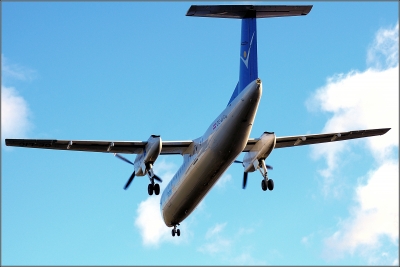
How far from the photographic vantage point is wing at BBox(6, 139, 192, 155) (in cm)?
2659

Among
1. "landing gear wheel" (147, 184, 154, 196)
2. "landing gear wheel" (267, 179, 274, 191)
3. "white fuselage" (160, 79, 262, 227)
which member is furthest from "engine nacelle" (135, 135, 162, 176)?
"landing gear wheel" (267, 179, 274, 191)

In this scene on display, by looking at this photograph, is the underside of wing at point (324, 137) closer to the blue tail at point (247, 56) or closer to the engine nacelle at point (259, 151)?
the engine nacelle at point (259, 151)

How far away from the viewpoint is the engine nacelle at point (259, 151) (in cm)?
2877

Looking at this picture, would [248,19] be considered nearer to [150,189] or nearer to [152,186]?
[152,186]

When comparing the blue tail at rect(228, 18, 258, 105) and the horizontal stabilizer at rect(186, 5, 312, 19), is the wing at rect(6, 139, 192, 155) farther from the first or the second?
the horizontal stabilizer at rect(186, 5, 312, 19)

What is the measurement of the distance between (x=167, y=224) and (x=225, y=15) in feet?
37.4

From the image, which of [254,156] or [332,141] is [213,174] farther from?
[332,141]

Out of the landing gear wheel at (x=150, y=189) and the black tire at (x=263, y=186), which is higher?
the black tire at (x=263, y=186)

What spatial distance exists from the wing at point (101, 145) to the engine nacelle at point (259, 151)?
11.9 ft

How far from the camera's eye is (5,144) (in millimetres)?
26266

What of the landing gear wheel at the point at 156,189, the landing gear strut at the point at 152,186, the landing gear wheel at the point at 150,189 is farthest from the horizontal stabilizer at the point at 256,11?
the landing gear wheel at the point at 150,189

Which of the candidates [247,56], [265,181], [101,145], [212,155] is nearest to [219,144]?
[212,155]

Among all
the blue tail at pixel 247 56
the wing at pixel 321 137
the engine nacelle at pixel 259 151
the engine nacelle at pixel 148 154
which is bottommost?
the engine nacelle at pixel 148 154

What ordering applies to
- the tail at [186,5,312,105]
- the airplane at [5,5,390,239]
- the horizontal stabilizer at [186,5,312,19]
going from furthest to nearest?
the horizontal stabilizer at [186,5,312,19] < the tail at [186,5,312,105] < the airplane at [5,5,390,239]
